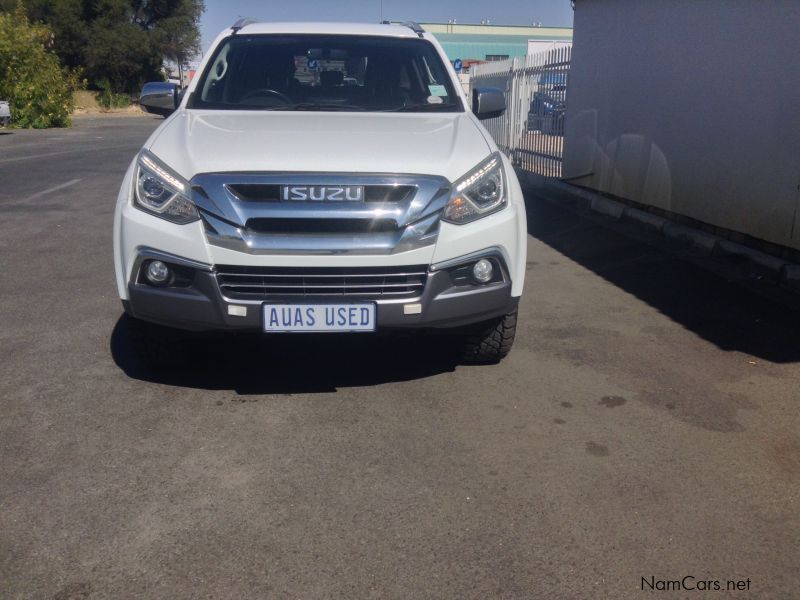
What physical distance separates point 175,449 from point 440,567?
4.87 ft

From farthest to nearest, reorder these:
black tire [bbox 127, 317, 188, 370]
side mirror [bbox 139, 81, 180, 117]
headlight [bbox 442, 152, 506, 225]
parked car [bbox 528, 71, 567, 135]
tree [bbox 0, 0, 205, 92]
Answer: tree [bbox 0, 0, 205, 92] → parked car [bbox 528, 71, 567, 135] → side mirror [bbox 139, 81, 180, 117] → black tire [bbox 127, 317, 188, 370] → headlight [bbox 442, 152, 506, 225]

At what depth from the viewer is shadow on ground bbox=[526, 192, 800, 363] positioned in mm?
5617

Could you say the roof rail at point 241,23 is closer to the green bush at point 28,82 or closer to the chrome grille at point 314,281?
the chrome grille at point 314,281

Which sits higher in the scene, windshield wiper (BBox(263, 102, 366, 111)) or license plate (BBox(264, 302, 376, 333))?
windshield wiper (BBox(263, 102, 366, 111))

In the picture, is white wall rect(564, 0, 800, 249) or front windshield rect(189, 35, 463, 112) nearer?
front windshield rect(189, 35, 463, 112)

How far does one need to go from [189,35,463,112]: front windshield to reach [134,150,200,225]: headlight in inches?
47.1

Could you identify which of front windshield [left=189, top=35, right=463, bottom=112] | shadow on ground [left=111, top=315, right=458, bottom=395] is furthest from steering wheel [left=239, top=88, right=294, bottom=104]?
shadow on ground [left=111, top=315, right=458, bottom=395]

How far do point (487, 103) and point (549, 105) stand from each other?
7.96m

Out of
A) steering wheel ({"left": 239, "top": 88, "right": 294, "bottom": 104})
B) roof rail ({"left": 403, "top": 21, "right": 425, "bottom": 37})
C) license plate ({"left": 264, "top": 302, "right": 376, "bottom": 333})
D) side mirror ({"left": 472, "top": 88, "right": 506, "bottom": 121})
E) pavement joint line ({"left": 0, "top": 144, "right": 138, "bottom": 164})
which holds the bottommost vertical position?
pavement joint line ({"left": 0, "top": 144, "right": 138, "bottom": 164})

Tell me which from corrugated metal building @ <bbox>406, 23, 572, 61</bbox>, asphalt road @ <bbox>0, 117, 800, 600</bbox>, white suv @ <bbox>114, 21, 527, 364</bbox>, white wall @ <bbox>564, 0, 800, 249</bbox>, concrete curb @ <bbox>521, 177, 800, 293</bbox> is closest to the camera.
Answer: asphalt road @ <bbox>0, 117, 800, 600</bbox>

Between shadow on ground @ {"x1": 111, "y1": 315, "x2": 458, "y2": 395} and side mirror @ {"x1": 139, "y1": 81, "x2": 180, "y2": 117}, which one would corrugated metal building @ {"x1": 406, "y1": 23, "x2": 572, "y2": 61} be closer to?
side mirror @ {"x1": 139, "y1": 81, "x2": 180, "y2": 117}

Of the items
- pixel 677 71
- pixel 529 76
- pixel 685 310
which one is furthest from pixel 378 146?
pixel 529 76

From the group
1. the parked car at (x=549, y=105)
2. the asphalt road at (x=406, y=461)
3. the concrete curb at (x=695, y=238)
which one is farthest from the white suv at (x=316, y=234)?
the parked car at (x=549, y=105)

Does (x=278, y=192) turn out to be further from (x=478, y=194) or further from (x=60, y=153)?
(x=60, y=153)
